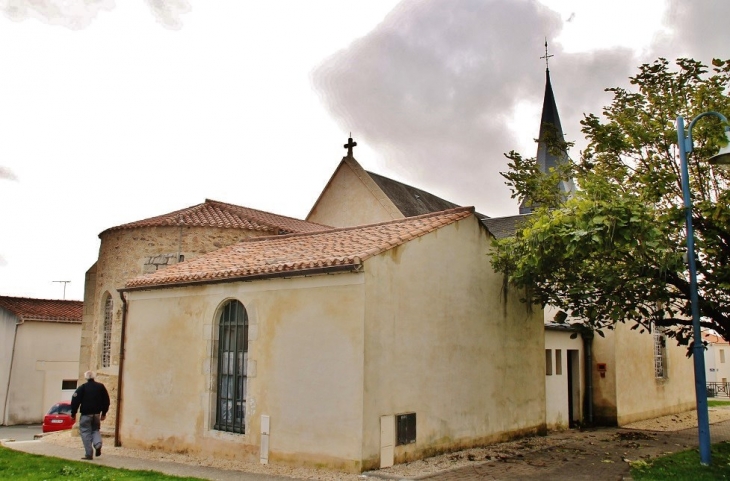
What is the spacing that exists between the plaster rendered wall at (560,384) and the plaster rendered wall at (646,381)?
1.25 meters

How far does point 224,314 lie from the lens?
1309cm

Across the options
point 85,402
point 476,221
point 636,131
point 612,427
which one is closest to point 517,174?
point 476,221

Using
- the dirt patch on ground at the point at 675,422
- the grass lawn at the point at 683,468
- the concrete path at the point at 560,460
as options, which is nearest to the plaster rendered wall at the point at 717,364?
the dirt patch on ground at the point at 675,422

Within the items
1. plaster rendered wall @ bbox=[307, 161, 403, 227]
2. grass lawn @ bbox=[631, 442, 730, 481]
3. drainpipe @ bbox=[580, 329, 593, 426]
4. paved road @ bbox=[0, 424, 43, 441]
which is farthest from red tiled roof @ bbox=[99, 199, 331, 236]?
grass lawn @ bbox=[631, 442, 730, 481]

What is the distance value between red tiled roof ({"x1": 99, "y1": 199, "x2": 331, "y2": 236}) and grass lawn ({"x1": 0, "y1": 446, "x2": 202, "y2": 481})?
7.55 m

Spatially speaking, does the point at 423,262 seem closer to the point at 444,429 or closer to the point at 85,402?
the point at 444,429

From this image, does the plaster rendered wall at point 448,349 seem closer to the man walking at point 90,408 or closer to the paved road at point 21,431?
the man walking at point 90,408

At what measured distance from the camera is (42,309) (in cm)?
3038

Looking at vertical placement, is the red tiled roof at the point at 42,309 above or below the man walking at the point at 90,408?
above


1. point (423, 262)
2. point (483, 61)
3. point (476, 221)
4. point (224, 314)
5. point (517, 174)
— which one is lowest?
point (224, 314)

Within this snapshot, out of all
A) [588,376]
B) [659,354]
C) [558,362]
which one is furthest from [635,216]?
[659,354]

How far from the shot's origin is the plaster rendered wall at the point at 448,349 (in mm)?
11000

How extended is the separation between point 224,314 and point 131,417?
3765 millimetres

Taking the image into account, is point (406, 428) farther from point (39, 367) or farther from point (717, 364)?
point (717, 364)
